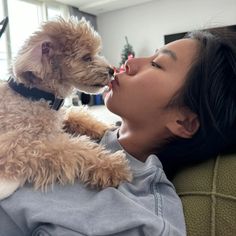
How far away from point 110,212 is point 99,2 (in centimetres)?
711

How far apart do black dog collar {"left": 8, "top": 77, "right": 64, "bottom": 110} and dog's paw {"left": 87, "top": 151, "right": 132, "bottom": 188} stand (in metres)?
0.30

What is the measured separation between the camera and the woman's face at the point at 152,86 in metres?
0.96

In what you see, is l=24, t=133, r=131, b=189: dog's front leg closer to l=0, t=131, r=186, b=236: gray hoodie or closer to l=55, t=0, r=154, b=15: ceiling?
l=0, t=131, r=186, b=236: gray hoodie

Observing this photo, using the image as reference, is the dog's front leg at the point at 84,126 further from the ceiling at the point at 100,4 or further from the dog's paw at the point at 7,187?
the ceiling at the point at 100,4

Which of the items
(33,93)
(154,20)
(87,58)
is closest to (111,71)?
(87,58)

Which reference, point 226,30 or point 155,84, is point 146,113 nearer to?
point 155,84

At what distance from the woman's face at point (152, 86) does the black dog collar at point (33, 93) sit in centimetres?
20

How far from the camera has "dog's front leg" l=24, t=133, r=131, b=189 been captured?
2.63ft

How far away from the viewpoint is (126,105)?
37.9 inches

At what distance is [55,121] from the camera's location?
1.07 metres

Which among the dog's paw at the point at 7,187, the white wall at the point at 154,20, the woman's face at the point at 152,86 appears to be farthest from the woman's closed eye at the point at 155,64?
the white wall at the point at 154,20

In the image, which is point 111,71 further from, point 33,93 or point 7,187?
point 7,187

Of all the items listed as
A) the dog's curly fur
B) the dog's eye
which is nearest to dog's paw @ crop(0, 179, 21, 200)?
the dog's curly fur

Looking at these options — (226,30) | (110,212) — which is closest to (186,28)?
(226,30)
